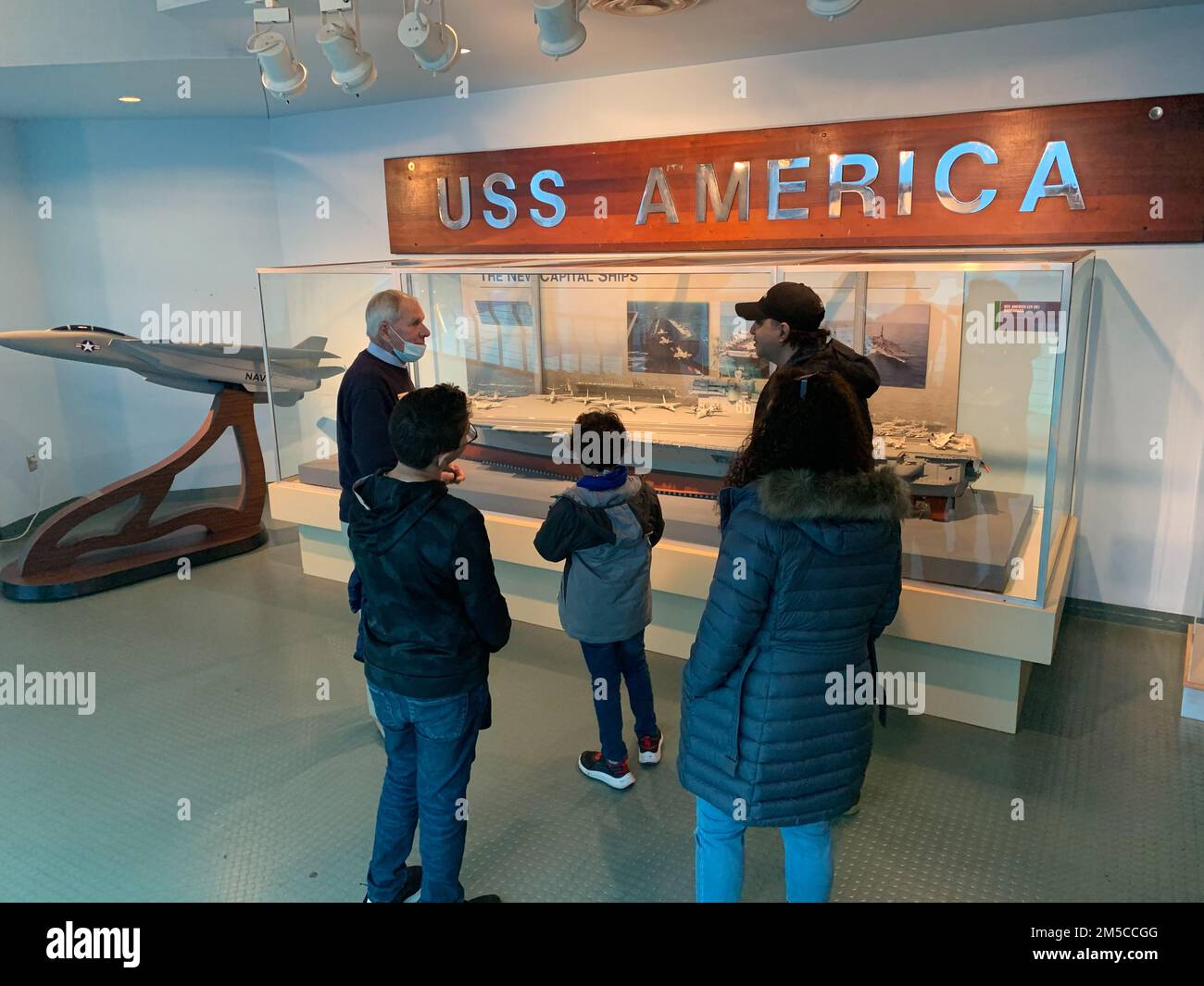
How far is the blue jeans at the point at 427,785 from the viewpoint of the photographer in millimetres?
2367

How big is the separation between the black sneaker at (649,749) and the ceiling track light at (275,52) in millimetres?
2964

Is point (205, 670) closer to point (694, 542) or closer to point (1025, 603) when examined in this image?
point (694, 542)

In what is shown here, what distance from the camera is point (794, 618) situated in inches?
79.8

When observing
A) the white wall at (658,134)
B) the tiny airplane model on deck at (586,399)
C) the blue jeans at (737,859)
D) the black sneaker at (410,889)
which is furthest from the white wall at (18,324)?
the blue jeans at (737,859)

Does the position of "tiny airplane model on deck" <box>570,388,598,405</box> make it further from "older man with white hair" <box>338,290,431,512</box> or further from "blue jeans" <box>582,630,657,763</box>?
"blue jeans" <box>582,630,657,763</box>

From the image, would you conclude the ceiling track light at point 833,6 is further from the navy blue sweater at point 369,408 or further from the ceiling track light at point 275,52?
the ceiling track light at point 275,52

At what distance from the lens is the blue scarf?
3002mm

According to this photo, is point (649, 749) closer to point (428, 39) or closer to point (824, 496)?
point (824, 496)

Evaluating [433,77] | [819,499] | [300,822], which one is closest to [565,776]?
[300,822]

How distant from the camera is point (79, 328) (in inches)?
222

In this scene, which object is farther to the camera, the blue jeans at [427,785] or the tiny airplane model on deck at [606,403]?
the tiny airplane model on deck at [606,403]

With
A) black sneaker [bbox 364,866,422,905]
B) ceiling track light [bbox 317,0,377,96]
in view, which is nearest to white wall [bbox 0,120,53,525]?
ceiling track light [bbox 317,0,377,96]

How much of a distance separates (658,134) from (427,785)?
13.5ft

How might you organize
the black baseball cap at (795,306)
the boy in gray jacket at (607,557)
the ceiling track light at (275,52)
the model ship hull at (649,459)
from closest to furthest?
the boy in gray jacket at (607,557)
the black baseball cap at (795,306)
the ceiling track light at (275,52)
the model ship hull at (649,459)
